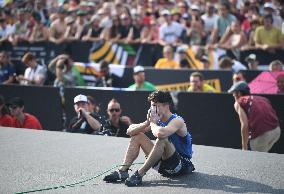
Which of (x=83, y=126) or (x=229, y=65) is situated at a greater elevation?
(x=229, y=65)

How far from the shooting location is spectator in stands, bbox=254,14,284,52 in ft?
54.5

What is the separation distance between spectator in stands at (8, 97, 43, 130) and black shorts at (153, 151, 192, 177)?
181 inches

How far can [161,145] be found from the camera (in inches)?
317

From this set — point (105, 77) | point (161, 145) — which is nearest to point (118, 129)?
point (161, 145)

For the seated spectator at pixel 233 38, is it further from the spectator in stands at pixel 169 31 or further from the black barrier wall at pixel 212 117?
the black barrier wall at pixel 212 117

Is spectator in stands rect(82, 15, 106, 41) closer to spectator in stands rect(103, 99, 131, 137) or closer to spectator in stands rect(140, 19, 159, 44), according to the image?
spectator in stands rect(140, 19, 159, 44)

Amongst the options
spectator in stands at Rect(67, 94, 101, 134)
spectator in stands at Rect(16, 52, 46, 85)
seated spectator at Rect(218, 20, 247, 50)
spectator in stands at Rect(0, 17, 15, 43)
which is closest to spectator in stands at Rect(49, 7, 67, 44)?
spectator in stands at Rect(0, 17, 15, 43)

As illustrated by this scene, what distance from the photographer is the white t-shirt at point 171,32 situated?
1841cm

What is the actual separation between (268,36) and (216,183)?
9.13 m

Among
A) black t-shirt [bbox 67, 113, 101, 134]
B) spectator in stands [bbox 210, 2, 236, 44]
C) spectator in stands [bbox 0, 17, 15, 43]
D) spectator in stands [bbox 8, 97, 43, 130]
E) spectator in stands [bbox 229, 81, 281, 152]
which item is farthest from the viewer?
spectator in stands [bbox 0, 17, 15, 43]

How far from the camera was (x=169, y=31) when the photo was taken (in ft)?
60.6

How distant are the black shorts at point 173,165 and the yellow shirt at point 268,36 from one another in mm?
8776

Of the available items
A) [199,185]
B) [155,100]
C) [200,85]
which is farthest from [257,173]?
[200,85]

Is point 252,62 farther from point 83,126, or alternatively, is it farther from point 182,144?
point 182,144
